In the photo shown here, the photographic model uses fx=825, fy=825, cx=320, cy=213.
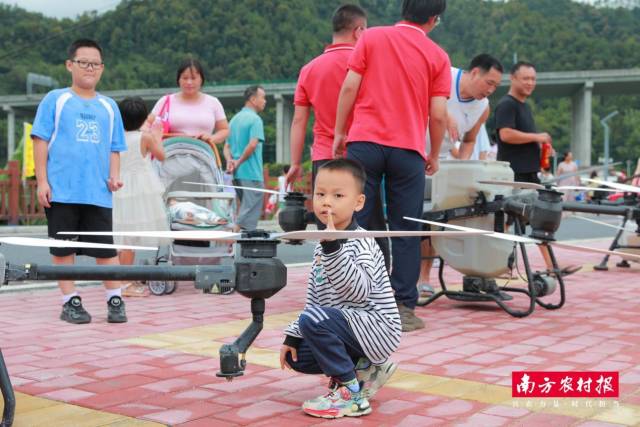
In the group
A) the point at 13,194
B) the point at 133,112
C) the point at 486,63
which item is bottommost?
the point at 13,194

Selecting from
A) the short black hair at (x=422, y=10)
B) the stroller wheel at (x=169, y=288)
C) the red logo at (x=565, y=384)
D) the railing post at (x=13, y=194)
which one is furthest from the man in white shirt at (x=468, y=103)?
the railing post at (x=13, y=194)

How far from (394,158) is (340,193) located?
183 centimetres

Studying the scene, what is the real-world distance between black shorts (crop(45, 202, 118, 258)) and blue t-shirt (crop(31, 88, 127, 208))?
7 cm

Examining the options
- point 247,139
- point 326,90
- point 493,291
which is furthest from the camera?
point 247,139

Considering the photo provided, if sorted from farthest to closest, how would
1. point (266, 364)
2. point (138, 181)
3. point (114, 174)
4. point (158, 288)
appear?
1. point (138, 181)
2. point (158, 288)
3. point (114, 174)
4. point (266, 364)

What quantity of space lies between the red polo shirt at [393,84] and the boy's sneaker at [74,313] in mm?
1926

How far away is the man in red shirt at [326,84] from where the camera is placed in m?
5.41

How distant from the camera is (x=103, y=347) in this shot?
13.8 feet

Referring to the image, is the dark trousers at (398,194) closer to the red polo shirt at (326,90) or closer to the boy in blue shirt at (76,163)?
the red polo shirt at (326,90)

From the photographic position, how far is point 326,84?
17.9 feet

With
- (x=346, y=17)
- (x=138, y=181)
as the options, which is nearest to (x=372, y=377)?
(x=346, y=17)

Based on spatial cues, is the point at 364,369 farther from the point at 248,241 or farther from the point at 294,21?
the point at 294,21

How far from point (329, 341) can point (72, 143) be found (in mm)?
2779

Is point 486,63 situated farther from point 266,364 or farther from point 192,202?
point 266,364
